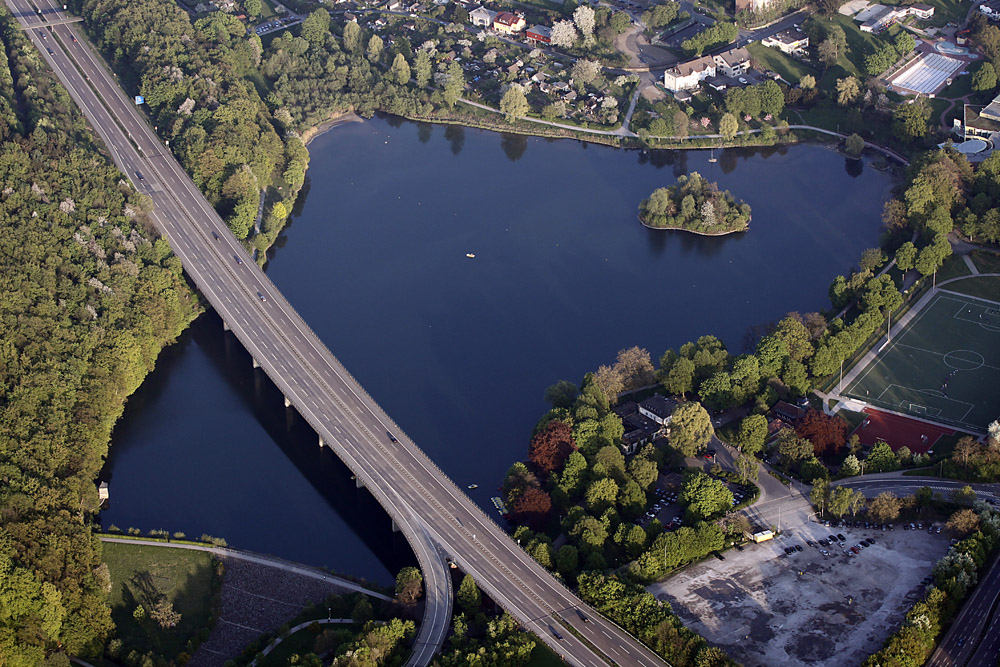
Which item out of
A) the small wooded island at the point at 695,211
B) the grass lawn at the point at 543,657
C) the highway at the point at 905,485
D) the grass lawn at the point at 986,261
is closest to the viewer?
the grass lawn at the point at 543,657

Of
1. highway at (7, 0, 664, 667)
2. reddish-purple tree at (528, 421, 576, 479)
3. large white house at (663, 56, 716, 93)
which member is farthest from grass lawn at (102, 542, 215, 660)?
large white house at (663, 56, 716, 93)

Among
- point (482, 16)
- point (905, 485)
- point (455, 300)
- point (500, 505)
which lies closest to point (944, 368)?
point (905, 485)

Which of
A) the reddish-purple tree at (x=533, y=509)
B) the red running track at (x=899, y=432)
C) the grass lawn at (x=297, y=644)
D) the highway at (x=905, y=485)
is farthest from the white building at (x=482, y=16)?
the grass lawn at (x=297, y=644)

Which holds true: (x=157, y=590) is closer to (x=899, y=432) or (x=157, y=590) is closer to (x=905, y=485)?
(x=905, y=485)

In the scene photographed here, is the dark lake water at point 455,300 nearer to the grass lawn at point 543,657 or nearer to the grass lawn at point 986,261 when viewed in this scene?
the grass lawn at point 986,261

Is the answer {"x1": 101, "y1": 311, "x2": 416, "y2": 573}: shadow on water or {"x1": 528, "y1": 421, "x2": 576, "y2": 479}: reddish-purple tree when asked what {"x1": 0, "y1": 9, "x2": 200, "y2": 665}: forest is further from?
{"x1": 528, "y1": 421, "x2": 576, "y2": 479}: reddish-purple tree

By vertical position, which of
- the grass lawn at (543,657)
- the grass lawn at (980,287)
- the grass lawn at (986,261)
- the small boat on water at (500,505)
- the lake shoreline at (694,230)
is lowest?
the small boat on water at (500,505)
